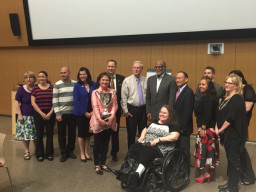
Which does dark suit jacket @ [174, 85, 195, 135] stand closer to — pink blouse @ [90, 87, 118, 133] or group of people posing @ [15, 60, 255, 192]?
group of people posing @ [15, 60, 255, 192]

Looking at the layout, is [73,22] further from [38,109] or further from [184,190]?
[184,190]

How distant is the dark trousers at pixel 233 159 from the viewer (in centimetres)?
271

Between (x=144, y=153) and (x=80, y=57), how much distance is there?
4026mm

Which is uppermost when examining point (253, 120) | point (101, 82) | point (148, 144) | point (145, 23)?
point (145, 23)

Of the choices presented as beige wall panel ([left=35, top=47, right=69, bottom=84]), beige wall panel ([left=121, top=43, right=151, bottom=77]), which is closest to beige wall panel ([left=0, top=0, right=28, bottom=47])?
beige wall panel ([left=35, top=47, right=69, bottom=84])

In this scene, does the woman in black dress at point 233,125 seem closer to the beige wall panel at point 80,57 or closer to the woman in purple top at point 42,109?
the woman in purple top at point 42,109

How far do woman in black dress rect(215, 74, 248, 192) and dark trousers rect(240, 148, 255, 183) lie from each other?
305 millimetres

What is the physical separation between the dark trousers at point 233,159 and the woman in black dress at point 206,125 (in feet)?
1.02

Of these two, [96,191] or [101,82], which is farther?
[101,82]

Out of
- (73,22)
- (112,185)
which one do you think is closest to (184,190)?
(112,185)

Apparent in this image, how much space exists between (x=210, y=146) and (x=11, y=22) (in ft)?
19.1

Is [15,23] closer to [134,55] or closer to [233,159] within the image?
[134,55]

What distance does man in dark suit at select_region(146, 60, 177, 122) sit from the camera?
3.45 m

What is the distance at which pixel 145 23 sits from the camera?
17.1 ft
